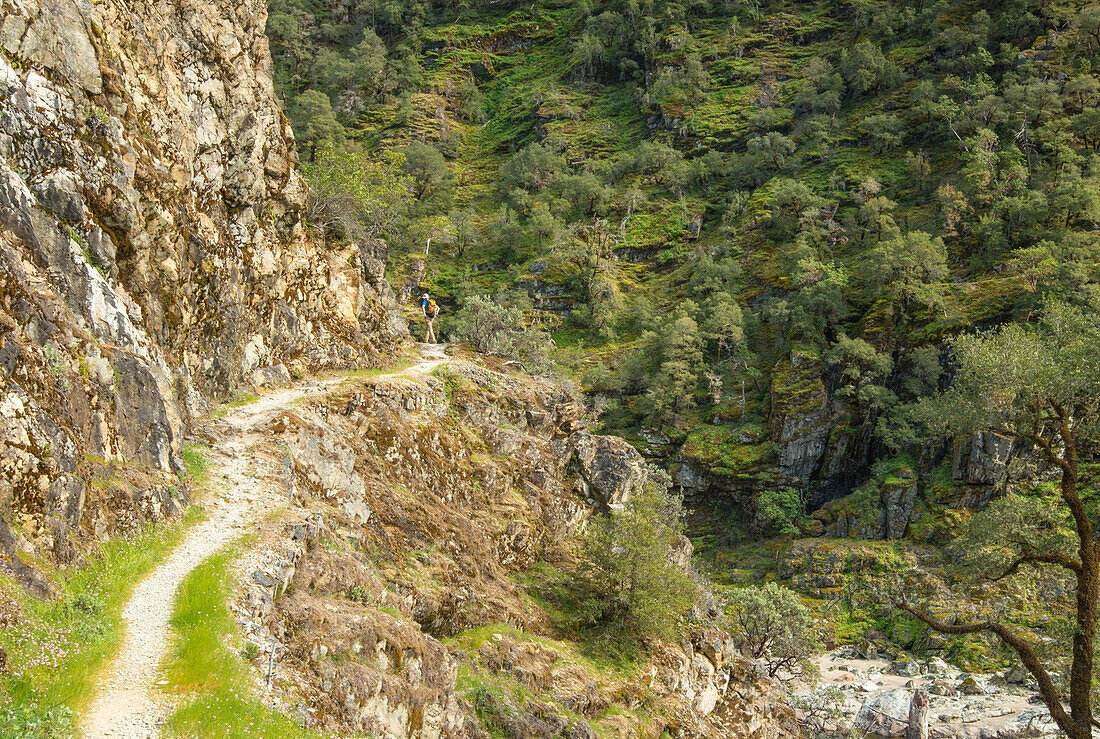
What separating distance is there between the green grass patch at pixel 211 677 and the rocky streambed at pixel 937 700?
38649 mm

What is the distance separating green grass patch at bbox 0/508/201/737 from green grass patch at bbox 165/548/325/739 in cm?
97

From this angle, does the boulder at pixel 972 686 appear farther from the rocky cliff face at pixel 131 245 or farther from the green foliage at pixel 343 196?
Answer: the green foliage at pixel 343 196

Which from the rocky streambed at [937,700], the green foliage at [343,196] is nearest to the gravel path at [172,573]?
the green foliage at [343,196]

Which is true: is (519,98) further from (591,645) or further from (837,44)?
(591,645)

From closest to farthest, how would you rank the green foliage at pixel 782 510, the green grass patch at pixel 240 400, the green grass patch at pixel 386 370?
1. the green grass patch at pixel 240 400
2. the green grass patch at pixel 386 370
3. the green foliage at pixel 782 510

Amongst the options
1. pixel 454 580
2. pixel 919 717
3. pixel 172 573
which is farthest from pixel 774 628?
pixel 172 573

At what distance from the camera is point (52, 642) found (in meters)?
8.55

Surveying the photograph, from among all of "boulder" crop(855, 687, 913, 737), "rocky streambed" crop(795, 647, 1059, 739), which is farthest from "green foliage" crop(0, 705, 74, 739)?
"boulder" crop(855, 687, 913, 737)

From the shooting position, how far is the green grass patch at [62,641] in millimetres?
7598

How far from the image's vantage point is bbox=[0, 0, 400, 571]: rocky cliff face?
35.8 feet

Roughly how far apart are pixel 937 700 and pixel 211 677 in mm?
45492

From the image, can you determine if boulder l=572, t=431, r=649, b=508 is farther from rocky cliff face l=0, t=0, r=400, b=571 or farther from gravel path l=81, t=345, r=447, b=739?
gravel path l=81, t=345, r=447, b=739

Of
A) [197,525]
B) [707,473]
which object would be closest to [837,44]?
[707,473]

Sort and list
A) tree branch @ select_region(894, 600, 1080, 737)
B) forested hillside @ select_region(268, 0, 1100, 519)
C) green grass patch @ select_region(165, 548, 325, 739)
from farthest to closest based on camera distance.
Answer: forested hillside @ select_region(268, 0, 1100, 519), tree branch @ select_region(894, 600, 1080, 737), green grass patch @ select_region(165, 548, 325, 739)
